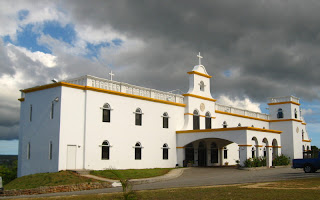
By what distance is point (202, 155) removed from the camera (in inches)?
1431

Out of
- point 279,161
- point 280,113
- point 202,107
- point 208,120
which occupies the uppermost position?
point 280,113

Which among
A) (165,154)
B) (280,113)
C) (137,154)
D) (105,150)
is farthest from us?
(280,113)

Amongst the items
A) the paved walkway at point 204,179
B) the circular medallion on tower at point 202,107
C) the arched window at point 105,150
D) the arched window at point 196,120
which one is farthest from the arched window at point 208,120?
the arched window at point 105,150

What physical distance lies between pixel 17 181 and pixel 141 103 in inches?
457

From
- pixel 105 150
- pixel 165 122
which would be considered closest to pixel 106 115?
pixel 105 150

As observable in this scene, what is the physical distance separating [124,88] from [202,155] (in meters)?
11.8

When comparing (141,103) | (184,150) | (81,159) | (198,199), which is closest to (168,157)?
(184,150)

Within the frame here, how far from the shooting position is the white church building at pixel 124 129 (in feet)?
83.9

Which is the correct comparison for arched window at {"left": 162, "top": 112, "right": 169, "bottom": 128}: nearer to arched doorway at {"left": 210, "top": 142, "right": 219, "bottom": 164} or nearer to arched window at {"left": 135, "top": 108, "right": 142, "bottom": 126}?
arched window at {"left": 135, "top": 108, "right": 142, "bottom": 126}

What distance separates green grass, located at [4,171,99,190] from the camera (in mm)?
21516

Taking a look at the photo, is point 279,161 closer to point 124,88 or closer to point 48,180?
point 124,88

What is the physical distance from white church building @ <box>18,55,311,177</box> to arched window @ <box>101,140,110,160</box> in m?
0.01

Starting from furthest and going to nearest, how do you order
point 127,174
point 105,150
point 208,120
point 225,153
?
point 225,153 < point 208,120 < point 105,150 < point 127,174

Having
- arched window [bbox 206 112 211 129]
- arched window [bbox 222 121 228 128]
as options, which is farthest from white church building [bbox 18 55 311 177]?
arched window [bbox 222 121 228 128]
